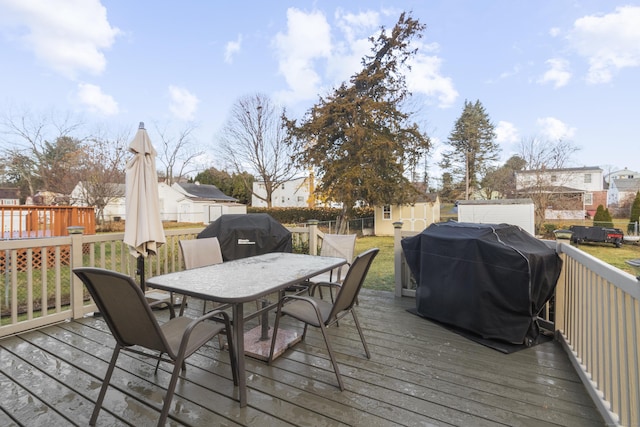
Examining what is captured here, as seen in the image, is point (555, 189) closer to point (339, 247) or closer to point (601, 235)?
point (601, 235)

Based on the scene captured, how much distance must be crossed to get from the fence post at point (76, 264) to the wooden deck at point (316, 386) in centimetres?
45

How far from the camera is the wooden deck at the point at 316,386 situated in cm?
172

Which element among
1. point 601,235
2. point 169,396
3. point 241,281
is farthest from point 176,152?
point 601,235

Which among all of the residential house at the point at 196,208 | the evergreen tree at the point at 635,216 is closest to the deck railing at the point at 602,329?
the evergreen tree at the point at 635,216

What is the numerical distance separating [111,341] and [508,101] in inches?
702

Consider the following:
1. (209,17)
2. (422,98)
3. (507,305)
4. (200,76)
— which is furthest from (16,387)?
(422,98)

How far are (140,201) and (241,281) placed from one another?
5.87 ft

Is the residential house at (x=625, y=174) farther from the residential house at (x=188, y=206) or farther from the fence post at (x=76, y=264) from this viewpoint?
the fence post at (x=76, y=264)

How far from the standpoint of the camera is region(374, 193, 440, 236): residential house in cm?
1822

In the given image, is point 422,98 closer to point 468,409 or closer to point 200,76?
point 200,76

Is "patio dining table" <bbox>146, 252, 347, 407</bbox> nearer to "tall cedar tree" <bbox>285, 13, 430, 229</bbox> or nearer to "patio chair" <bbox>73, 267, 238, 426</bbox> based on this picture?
"patio chair" <bbox>73, 267, 238, 426</bbox>

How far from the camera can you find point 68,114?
13.9m

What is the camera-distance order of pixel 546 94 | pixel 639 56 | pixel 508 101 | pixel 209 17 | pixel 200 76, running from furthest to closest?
1. pixel 508 101
2. pixel 546 94
3. pixel 200 76
4. pixel 639 56
5. pixel 209 17

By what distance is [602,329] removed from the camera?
1.82 metres
